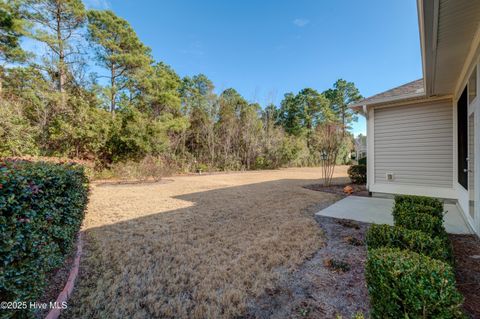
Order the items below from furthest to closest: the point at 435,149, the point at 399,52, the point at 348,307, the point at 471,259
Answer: the point at 399,52 → the point at 435,149 → the point at 471,259 → the point at 348,307

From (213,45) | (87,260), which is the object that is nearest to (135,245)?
(87,260)

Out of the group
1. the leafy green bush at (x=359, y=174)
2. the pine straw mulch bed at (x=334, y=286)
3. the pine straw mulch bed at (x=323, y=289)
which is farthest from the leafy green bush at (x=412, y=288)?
the leafy green bush at (x=359, y=174)

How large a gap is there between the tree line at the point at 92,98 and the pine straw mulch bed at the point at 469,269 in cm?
630

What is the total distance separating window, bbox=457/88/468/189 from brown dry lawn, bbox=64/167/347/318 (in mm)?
2742

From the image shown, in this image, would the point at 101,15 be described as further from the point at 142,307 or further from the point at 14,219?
→ the point at 142,307

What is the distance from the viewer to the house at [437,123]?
8.48ft

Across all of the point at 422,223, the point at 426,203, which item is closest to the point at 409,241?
the point at 422,223

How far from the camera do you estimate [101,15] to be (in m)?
9.32

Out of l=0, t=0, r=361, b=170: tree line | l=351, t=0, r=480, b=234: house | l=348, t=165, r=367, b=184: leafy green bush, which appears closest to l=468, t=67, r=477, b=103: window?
l=351, t=0, r=480, b=234: house

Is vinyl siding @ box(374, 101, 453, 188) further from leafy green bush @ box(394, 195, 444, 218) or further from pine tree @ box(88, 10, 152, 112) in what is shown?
pine tree @ box(88, 10, 152, 112)

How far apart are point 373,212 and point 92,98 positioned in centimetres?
1132

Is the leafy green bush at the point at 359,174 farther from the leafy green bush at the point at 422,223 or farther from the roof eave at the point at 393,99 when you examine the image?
the leafy green bush at the point at 422,223

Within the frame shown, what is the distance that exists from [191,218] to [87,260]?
1.80 meters

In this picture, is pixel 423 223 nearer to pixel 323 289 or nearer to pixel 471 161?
pixel 323 289
